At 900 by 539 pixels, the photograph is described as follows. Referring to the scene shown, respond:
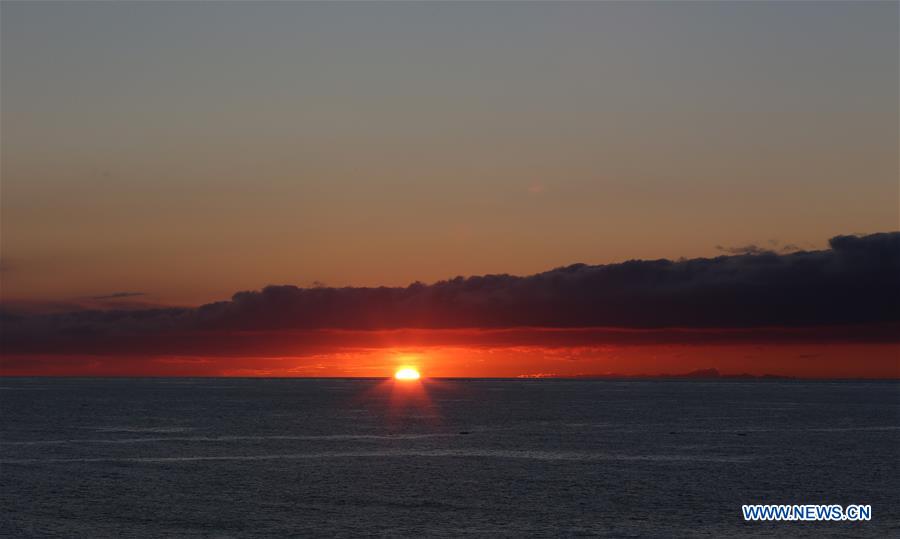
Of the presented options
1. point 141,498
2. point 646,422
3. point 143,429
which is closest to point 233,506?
point 141,498

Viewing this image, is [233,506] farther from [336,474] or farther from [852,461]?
[852,461]

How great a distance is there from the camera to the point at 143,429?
396ft

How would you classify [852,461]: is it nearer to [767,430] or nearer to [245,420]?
[767,430]

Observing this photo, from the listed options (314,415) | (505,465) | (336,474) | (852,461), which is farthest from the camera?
(314,415)

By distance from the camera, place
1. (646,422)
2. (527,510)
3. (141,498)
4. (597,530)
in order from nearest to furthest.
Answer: (597,530), (527,510), (141,498), (646,422)

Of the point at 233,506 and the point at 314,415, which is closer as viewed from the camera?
the point at 233,506

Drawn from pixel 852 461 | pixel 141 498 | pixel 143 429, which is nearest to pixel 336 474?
pixel 141 498

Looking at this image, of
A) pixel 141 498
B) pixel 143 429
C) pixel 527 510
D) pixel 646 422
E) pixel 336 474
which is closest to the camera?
pixel 527 510

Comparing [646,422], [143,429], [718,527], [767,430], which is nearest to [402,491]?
[718,527]

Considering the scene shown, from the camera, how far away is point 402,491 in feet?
201

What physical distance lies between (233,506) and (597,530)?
1953 cm

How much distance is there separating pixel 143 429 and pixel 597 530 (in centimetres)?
8372

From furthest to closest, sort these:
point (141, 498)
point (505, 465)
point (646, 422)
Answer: point (646, 422)
point (505, 465)
point (141, 498)

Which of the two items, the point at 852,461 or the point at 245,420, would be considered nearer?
the point at 852,461
